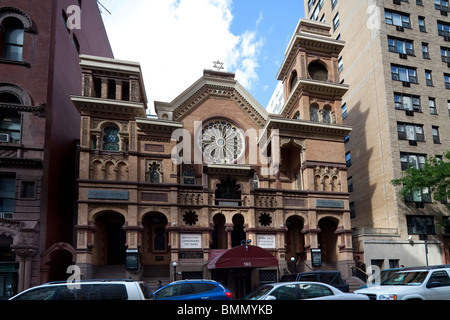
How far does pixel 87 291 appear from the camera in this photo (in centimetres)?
878

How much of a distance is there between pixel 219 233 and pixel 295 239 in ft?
20.4

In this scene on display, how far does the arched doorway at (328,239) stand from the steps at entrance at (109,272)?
15332 millimetres

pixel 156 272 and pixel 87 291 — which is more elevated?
pixel 87 291

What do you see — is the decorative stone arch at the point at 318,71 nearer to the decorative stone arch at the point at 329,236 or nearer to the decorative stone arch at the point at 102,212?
the decorative stone arch at the point at 329,236

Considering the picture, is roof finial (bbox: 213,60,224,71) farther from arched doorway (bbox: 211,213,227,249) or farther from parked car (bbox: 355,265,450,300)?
parked car (bbox: 355,265,450,300)

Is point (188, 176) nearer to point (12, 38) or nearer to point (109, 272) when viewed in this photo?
point (109, 272)

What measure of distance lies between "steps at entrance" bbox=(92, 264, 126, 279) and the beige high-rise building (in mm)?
17741

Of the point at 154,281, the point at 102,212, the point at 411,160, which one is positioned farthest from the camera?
the point at 411,160

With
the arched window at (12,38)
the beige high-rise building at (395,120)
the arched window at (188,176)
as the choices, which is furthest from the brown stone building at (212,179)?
the beige high-rise building at (395,120)

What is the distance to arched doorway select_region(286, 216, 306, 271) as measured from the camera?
2808cm

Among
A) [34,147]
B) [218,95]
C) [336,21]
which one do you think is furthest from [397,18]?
[34,147]

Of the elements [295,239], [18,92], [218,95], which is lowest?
[295,239]

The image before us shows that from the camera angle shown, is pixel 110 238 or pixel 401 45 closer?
pixel 110 238
